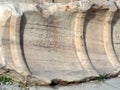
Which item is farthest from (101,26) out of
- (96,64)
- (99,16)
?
(96,64)

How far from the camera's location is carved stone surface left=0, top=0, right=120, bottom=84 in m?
6.55

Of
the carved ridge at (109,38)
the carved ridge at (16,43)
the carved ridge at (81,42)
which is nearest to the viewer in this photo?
the carved ridge at (16,43)

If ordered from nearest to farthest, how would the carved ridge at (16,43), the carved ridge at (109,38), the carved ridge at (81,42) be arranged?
the carved ridge at (16,43) → the carved ridge at (81,42) → the carved ridge at (109,38)

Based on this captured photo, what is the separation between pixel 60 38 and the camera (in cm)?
729

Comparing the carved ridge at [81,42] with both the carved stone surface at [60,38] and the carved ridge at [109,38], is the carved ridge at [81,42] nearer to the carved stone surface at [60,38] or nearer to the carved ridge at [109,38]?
the carved stone surface at [60,38]

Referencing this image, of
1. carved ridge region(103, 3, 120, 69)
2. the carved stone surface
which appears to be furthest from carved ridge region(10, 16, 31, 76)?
carved ridge region(103, 3, 120, 69)

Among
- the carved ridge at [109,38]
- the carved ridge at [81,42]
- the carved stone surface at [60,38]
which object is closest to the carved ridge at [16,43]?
the carved stone surface at [60,38]

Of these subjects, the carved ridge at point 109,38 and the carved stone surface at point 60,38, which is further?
the carved ridge at point 109,38

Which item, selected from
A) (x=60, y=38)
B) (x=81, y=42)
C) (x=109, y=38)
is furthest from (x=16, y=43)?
(x=109, y=38)

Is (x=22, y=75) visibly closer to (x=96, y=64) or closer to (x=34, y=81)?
(x=34, y=81)

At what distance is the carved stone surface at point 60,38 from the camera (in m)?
6.55

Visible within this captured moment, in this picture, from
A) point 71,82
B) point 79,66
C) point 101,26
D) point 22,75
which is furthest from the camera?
point 101,26

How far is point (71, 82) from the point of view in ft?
22.1

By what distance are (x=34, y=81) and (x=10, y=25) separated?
853 millimetres
